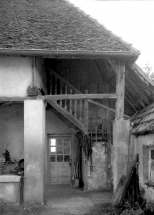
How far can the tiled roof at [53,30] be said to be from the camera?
298 inches

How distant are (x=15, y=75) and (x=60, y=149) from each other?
4802 millimetres

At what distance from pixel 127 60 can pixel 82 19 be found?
8.85 ft

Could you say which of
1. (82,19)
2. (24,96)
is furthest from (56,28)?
(24,96)

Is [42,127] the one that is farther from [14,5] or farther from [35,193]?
[14,5]

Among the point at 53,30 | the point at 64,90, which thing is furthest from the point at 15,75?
the point at 64,90

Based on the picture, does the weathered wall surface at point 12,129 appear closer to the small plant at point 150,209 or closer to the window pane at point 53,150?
the window pane at point 53,150

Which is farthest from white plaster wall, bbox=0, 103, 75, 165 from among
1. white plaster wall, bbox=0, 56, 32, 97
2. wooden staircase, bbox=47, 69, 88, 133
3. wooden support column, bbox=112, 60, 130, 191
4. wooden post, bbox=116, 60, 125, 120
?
wooden post, bbox=116, 60, 125, 120

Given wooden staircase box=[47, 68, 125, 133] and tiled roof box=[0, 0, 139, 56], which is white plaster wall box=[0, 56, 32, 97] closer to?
tiled roof box=[0, 0, 139, 56]

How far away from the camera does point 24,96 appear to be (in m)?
7.83

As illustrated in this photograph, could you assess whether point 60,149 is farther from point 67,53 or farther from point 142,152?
point 67,53

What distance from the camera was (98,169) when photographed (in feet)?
33.4

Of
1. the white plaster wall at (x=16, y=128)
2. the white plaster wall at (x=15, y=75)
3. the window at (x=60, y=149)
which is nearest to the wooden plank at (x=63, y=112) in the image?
the white plaster wall at (x=15, y=75)

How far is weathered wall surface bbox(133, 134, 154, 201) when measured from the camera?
22.6ft

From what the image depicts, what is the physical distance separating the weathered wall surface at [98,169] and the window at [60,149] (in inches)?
65.7
